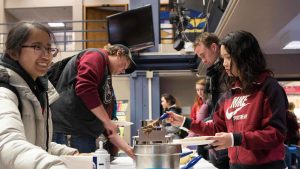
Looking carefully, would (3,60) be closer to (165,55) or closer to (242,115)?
(242,115)

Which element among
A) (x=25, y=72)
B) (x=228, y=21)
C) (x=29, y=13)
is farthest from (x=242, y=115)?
(x=29, y=13)

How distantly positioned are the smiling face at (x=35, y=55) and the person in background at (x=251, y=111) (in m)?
0.78

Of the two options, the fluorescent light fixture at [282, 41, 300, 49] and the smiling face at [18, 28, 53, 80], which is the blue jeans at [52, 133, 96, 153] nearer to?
the smiling face at [18, 28, 53, 80]

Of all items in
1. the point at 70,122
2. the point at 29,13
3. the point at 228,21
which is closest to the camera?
the point at 70,122

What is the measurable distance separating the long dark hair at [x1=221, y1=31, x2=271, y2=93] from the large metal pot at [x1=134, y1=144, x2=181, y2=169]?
0.55 meters

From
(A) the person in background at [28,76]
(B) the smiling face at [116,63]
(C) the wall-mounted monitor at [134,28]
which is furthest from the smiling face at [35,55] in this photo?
(C) the wall-mounted monitor at [134,28]

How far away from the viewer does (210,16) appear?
459 cm

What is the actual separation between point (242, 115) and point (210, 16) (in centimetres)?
296

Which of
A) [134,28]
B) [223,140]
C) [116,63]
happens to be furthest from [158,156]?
[134,28]

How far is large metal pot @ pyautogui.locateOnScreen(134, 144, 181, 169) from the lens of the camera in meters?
1.44

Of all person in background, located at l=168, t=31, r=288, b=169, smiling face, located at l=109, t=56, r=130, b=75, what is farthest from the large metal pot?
smiling face, located at l=109, t=56, r=130, b=75

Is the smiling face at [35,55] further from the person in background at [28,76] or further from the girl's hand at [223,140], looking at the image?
the girl's hand at [223,140]

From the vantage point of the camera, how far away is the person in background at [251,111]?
1.67 m

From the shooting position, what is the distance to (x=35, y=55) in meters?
1.31
